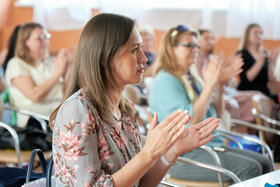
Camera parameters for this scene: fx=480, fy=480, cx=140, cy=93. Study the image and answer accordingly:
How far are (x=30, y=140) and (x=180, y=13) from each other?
3718 mm

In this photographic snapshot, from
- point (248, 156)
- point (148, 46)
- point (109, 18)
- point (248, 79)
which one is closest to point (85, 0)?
point (148, 46)

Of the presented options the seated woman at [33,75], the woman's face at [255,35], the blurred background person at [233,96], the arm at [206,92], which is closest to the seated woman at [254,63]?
the woman's face at [255,35]

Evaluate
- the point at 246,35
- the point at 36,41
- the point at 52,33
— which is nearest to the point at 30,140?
the point at 36,41

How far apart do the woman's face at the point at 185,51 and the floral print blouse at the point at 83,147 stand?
1346 millimetres

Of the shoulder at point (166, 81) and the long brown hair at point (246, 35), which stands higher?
the shoulder at point (166, 81)

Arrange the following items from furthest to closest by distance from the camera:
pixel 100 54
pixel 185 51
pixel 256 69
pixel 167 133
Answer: pixel 256 69
pixel 185 51
pixel 100 54
pixel 167 133

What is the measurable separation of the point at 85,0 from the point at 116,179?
181 inches

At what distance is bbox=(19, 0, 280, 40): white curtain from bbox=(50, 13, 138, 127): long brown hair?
4080 mm

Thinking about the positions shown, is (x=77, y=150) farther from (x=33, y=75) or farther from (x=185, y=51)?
(x=33, y=75)

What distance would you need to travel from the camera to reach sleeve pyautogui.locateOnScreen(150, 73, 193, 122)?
2592 millimetres

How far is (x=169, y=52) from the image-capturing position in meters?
2.80

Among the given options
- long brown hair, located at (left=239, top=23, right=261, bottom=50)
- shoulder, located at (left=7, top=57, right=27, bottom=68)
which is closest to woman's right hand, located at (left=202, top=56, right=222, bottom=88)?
shoulder, located at (left=7, top=57, right=27, bottom=68)

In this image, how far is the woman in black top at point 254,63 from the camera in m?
5.24

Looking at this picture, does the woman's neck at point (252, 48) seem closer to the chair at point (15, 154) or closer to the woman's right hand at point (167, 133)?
the chair at point (15, 154)
